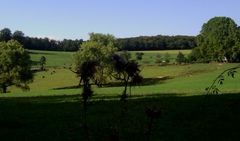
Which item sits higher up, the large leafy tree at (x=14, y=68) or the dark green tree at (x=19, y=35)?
the dark green tree at (x=19, y=35)

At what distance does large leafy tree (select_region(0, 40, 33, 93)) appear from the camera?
78250 mm

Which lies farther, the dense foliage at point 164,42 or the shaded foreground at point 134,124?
the dense foliage at point 164,42

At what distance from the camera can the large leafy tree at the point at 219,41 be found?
366 ft

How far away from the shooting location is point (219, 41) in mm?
112438

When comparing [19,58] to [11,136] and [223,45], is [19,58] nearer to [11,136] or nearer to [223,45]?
[223,45]

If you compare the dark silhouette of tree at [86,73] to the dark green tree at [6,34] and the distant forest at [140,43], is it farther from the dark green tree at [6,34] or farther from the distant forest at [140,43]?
the distant forest at [140,43]

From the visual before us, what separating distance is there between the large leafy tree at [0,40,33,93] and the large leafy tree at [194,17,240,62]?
161ft

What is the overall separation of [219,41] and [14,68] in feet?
175

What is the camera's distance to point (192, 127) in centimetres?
1738

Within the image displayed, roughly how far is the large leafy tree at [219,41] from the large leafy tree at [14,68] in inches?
1928

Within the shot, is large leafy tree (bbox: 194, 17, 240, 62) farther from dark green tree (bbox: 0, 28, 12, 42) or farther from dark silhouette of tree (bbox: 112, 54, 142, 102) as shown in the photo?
dark silhouette of tree (bbox: 112, 54, 142, 102)

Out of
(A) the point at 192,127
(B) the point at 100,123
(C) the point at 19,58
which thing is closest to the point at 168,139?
(A) the point at 192,127

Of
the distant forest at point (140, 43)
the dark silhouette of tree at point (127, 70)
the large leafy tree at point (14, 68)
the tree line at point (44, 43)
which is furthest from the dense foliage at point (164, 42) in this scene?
the dark silhouette of tree at point (127, 70)

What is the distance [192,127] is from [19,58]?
6600cm
